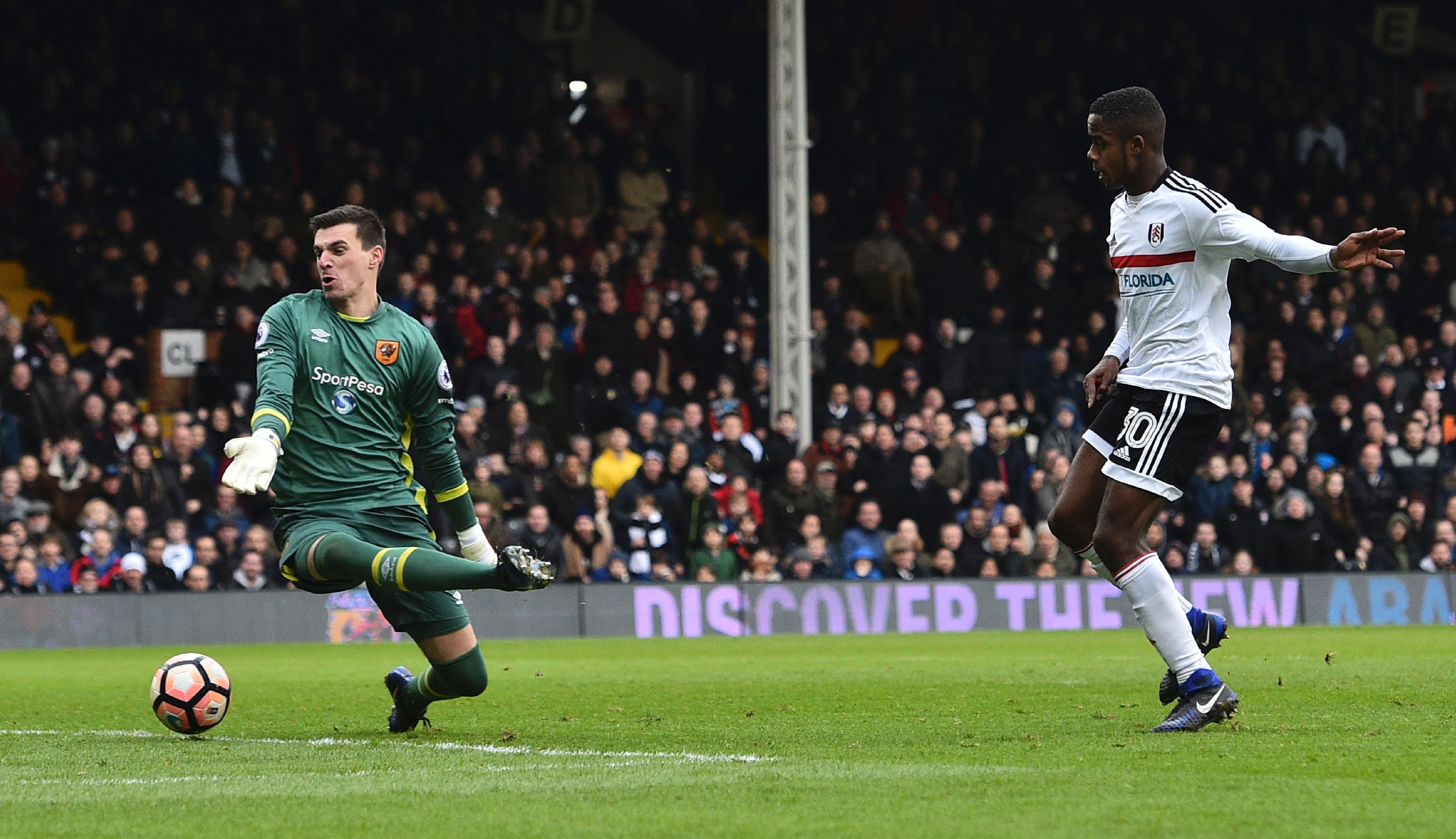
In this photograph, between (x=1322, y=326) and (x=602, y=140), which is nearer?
(x=1322, y=326)

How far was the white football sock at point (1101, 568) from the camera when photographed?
731cm

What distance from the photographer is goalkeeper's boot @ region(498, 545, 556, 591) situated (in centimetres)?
623

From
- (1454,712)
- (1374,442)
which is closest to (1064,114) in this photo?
→ (1374,442)

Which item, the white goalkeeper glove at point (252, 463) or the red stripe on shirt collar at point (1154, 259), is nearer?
the white goalkeeper glove at point (252, 463)

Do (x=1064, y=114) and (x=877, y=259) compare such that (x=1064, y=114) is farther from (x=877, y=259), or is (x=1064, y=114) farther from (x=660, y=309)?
(x=660, y=309)

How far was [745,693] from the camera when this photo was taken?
32.6 ft

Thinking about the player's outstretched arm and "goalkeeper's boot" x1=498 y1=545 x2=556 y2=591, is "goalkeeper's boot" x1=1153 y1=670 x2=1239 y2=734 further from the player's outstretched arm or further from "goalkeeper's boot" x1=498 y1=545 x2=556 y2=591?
the player's outstretched arm

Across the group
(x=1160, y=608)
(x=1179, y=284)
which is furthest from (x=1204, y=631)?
(x=1179, y=284)

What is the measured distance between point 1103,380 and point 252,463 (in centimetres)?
326

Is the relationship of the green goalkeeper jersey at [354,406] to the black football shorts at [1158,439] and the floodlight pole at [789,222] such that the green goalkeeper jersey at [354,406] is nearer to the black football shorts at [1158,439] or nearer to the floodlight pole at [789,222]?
the black football shorts at [1158,439]

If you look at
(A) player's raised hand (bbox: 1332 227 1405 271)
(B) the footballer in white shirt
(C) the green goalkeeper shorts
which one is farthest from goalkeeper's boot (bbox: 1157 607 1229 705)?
(C) the green goalkeeper shorts

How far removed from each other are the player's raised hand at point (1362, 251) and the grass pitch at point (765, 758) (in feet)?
5.38

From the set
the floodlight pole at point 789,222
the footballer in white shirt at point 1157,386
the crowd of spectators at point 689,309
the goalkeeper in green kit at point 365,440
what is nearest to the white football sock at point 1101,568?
the footballer in white shirt at point 1157,386

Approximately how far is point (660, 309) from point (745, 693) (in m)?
10.8
